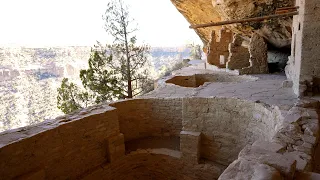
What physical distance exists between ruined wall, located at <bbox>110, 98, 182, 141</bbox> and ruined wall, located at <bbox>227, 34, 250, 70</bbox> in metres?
6.57

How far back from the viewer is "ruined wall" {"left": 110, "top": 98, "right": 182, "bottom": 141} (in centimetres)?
672

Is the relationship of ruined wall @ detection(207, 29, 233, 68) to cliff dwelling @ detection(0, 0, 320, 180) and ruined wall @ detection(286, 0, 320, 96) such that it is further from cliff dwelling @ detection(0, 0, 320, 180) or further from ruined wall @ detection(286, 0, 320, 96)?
ruined wall @ detection(286, 0, 320, 96)

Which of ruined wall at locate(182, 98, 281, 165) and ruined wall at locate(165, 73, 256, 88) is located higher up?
ruined wall at locate(165, 73, 256, 88)

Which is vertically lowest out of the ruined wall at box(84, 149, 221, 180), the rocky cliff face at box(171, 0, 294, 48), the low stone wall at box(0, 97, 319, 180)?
the ruined wall at box(84, 149, 221, 180)

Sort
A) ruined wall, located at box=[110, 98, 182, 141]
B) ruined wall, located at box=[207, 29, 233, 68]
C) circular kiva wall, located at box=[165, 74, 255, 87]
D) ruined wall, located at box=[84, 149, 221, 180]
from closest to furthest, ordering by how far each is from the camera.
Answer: ruined wall, located at box=[84, 149, 221, 180], ruined wall, located at box=[110, 98, 182, 141], circular kiva wall, located at box=[165, 74, 255, 87], ruined wall, located at box=[207, 29, 233, 68]

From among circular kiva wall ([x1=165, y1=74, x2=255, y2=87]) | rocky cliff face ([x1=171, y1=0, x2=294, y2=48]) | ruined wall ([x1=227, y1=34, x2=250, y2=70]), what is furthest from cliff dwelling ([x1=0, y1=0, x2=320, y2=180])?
ruined wall ([x1=227, y1=34, x2=250, y2=70])

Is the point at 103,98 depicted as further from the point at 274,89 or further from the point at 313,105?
the point at 313,105

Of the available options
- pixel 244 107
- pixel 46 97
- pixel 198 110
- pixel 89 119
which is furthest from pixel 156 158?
pixel 46 97

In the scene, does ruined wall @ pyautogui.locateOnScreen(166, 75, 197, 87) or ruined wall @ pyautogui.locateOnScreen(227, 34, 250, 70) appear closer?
ruined wall @ pyautogui.locateOnScreen(166, 75, 197, 87)

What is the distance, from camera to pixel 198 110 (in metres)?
6.09

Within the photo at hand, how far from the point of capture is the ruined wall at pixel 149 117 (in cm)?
672

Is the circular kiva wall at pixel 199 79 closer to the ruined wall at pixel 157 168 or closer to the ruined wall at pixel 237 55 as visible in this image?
the ruined wall at pixel 237 55

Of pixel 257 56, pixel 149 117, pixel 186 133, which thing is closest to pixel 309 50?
pixel 186 133

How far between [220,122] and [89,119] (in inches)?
128
